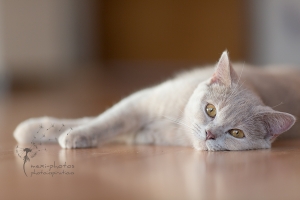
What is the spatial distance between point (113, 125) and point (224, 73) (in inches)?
20.2

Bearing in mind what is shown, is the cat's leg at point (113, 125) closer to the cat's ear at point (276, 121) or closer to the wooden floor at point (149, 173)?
the wooden floor at point (149, 173)

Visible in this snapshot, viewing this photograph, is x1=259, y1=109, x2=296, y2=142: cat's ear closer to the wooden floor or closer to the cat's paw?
the wooden floor

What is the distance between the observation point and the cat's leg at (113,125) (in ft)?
5.89

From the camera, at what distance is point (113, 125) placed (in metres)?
1.92

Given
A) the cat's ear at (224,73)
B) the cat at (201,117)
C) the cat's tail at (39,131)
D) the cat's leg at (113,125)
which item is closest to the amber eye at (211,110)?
the cat at (201,117)

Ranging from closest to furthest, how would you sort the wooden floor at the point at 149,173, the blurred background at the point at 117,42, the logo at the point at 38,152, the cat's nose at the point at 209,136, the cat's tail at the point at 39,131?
the wooden floor at the point at 149,173
the logo at the point at 38,152
the cat's nose at the point at 209,136
the cat's tail at the point at 39,131
the blurred background at the point at 117,42

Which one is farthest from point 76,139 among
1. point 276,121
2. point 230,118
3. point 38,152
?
point 276,121

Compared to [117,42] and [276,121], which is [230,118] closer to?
[276,121]

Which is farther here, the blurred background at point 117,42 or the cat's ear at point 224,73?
the blurred background at point 117,42

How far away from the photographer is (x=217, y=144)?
5.63 feet

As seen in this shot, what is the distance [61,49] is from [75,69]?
45 cm

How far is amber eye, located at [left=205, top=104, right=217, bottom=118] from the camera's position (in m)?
1.75

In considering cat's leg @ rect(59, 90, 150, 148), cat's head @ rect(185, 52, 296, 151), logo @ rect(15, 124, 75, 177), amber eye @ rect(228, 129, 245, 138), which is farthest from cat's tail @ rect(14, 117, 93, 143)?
amber eye @ rect(228, 129, 245, 138)

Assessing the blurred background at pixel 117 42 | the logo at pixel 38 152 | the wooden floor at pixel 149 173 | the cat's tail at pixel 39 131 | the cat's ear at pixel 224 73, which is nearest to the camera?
the wooden floor at pixel 149 173
